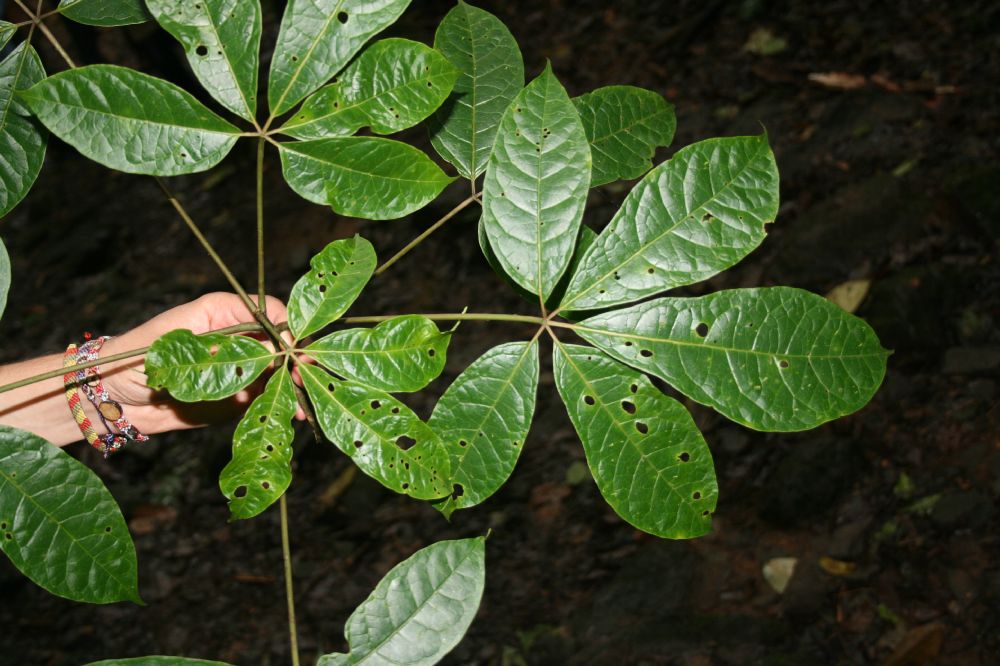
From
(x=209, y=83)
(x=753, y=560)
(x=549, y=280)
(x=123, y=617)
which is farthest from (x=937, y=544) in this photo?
(x=123, y=617)

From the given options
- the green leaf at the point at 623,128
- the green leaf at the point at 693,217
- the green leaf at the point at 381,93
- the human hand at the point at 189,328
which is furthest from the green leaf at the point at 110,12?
the green leaf at the point at 693,217

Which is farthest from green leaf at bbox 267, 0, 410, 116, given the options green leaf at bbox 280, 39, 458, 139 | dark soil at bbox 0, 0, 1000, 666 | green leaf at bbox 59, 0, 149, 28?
dark soil at bbox 0, 0, 1000, 666

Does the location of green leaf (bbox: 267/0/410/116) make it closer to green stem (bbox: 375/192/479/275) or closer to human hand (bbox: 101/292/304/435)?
green stem (bbox: 375/192/479/275)

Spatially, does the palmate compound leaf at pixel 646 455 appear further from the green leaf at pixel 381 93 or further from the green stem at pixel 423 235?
the green leaf at pixel 381 93

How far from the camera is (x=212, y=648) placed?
11.5 ft

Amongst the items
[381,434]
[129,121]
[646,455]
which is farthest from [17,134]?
[646,455]

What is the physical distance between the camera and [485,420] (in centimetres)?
111

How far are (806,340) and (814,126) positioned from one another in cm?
339

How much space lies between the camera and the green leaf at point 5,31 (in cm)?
128

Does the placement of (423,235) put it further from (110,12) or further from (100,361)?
(110,12)

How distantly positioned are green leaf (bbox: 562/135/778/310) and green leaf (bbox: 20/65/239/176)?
61cm

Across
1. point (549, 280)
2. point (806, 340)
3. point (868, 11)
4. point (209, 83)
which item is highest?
point (209, 83)

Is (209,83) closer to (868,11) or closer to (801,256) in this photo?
(801,256)

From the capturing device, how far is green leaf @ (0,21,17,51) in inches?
50.3
